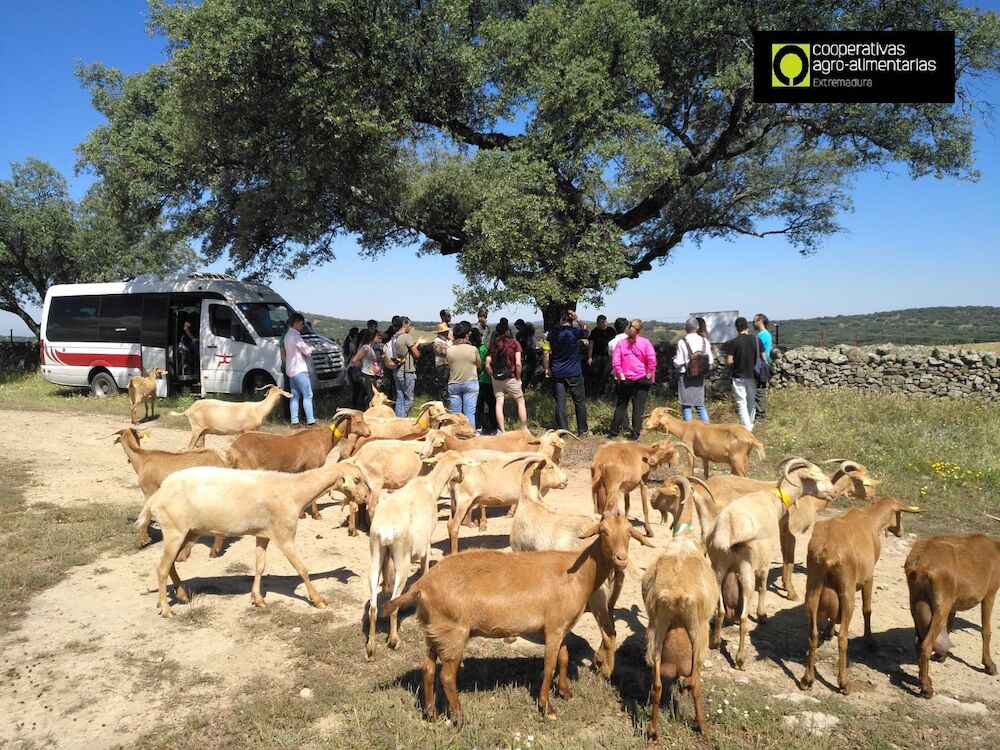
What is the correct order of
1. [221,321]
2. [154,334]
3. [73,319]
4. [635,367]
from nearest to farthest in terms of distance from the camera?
[635,367], [221,321], [154,334], [73,319]

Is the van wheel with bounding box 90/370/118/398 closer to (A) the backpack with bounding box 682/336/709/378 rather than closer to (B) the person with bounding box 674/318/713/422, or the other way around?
(B) the person with bounding box 674/318/713/422

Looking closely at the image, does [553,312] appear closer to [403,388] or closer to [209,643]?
[403,388]

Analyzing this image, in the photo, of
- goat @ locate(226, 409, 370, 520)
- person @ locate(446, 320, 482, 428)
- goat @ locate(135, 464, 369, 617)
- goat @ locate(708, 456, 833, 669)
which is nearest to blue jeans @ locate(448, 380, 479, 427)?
person @ locate(446, 320, 482, 428)

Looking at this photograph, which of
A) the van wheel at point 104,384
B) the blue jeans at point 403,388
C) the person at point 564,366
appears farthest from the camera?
the van wheel at point 104,384

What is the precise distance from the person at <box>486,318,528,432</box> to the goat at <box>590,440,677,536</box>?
480cm

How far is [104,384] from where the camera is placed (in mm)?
20219

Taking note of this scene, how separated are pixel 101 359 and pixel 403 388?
11379 millimetres

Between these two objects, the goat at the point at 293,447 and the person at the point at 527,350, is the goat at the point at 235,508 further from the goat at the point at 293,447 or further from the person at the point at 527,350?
the person at the point at 527,350

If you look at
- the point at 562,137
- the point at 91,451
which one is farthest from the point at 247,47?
the point at 91,451

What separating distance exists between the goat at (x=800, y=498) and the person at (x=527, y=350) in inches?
397

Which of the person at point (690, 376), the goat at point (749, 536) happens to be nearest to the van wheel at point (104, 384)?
the person at point (690, 376)

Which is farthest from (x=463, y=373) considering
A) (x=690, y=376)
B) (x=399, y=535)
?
(x=399, y=535)

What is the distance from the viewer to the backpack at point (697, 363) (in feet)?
40.4

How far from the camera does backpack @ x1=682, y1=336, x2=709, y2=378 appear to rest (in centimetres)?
1230
